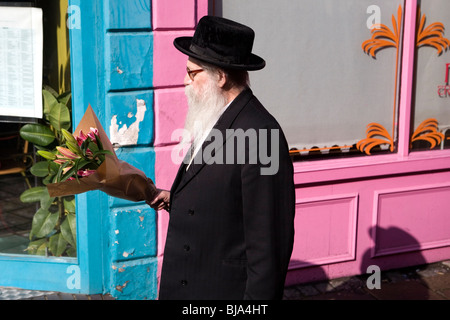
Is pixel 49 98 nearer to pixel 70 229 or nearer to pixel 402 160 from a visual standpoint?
pixel 70 229

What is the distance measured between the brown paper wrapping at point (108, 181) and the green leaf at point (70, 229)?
2163 millimetres

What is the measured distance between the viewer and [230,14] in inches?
202

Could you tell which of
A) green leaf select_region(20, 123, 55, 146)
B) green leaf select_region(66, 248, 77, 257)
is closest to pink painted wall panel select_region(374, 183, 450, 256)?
green leaf select_region(66, 248, 77, 257)

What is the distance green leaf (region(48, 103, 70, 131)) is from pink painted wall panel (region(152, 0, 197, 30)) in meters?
1.02

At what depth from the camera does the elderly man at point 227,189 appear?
2734 mm

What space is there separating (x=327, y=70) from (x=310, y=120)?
46cm

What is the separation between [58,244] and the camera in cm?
540

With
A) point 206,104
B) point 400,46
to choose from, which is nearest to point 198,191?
point 206,104

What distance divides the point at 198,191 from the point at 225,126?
321mm

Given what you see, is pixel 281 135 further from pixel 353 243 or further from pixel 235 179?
pixel 353 243

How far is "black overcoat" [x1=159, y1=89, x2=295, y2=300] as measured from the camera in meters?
2.73

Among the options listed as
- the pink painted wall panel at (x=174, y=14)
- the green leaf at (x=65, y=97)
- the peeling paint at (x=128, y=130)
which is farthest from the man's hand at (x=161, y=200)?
the green leaf at (x=65, y=97)

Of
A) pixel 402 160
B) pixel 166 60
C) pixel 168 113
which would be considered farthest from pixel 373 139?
pixel 166 60

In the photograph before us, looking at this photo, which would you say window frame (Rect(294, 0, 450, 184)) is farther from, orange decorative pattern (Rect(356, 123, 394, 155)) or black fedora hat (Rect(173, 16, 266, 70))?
black fedora hat (Rect(173, 16, 266, 70))
